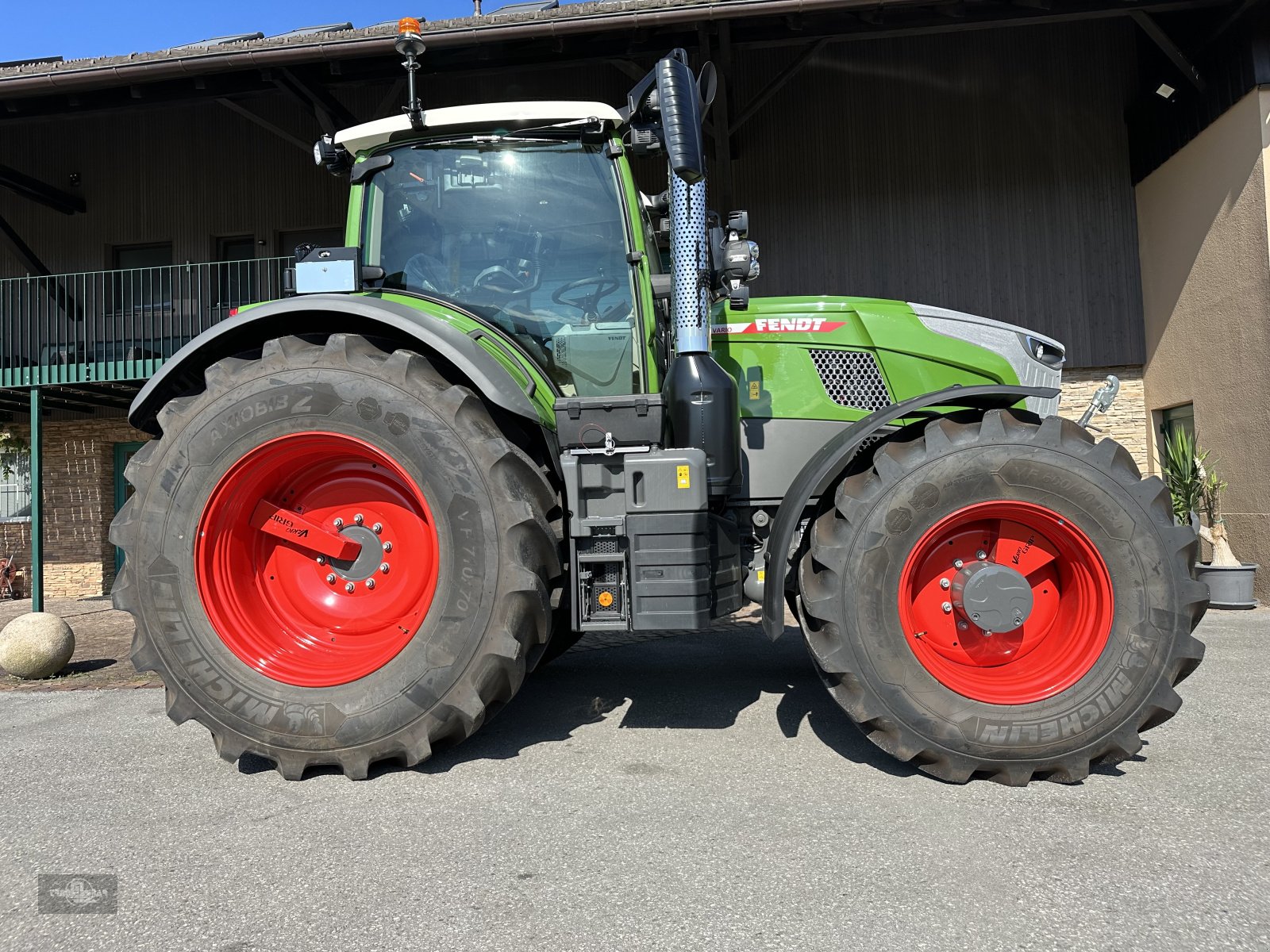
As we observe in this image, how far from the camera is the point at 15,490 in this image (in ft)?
37.1

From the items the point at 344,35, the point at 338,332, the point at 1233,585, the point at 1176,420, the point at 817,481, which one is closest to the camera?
the point at 817,481

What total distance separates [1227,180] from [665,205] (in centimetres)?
777

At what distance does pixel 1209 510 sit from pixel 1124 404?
80.9 inches

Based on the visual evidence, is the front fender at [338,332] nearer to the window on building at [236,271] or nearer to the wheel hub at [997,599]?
the wheel hub at [997,599]

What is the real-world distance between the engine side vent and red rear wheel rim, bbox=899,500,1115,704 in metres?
0.90

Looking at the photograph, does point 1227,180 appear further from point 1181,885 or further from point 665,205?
point 1181,885

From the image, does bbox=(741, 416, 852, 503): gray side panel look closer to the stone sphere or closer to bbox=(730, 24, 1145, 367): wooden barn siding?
the stone sphere

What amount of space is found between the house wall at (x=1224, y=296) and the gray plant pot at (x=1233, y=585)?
1.75 feet

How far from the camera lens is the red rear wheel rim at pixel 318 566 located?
9.16ft

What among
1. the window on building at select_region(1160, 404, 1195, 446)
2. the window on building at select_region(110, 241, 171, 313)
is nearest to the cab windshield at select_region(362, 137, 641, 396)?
the window on building at select_region(1160, 404, 1195, 446)

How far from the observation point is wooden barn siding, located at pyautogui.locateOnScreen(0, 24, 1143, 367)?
942 centimetres

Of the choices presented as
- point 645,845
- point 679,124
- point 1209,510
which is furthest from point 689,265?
point 1209,510

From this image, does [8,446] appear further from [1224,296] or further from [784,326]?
[1224,296]

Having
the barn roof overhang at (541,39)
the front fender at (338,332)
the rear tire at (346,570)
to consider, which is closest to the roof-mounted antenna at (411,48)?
the front fender at (338,332)
